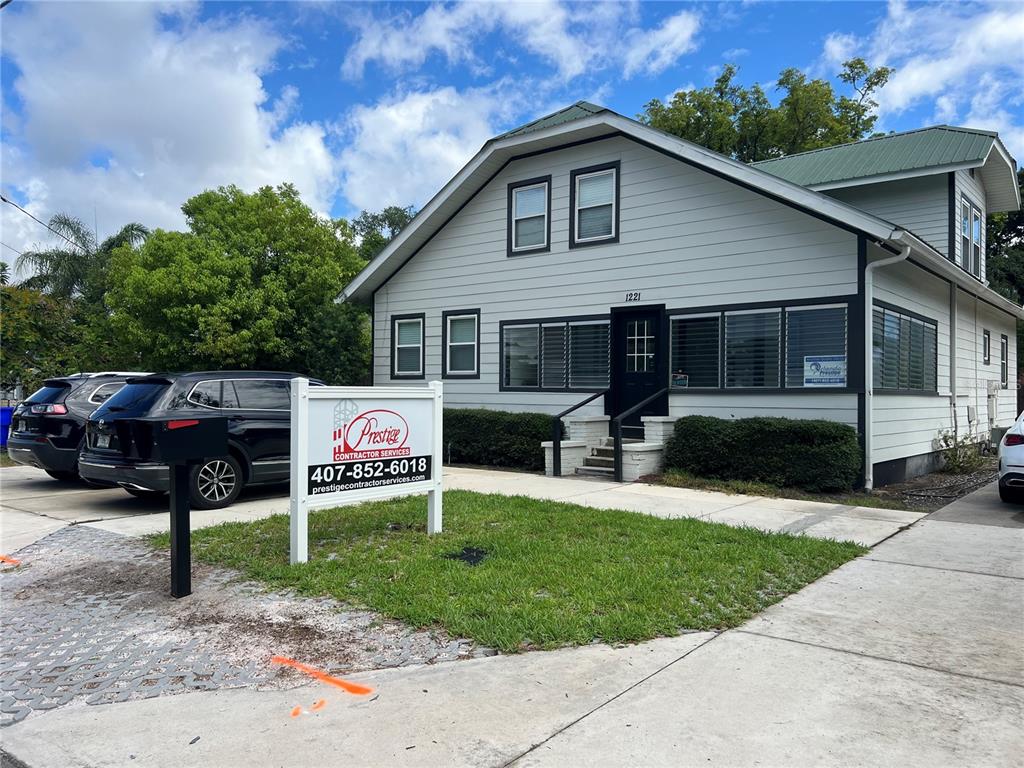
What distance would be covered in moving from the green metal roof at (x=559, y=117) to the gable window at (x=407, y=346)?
4596 mm

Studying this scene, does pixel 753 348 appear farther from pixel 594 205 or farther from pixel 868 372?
pixel 594 205

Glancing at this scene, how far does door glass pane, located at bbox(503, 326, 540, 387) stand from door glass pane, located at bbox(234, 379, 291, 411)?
5.76 m

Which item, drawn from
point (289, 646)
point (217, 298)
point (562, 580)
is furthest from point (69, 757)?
point (217, 298)

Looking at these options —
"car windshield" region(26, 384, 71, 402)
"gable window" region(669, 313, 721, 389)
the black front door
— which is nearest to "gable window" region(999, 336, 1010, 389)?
"gable window" region(669, 313, 721, 389)

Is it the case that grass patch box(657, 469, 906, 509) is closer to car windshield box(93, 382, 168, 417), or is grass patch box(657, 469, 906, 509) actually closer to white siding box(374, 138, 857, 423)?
white siding box(374, 138, 857, 423)

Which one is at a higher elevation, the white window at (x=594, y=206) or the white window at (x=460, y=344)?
the white window at (x=594, y=206)

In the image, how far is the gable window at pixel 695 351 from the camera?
12.1m

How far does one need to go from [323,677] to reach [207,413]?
5848 mm

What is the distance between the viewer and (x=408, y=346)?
16.7 m

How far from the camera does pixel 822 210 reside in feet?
34.5

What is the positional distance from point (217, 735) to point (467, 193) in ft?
43.9

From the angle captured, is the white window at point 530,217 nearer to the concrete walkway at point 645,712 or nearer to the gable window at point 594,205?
the gable window at point 594,205

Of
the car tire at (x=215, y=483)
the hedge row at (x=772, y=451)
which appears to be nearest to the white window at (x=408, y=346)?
the hedge row at (x=772, y=451)

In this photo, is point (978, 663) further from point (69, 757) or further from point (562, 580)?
point (69, 757)
